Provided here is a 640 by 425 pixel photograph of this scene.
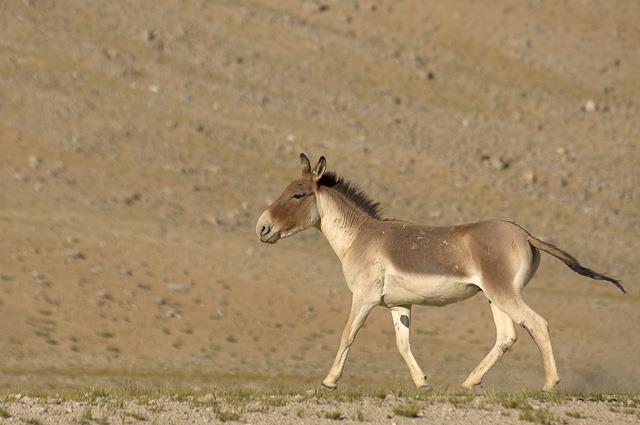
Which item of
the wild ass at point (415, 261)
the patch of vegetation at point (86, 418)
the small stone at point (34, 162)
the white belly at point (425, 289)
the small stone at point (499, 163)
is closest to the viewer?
the patch of vegetation at point (86, 418)

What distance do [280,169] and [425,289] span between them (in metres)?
22.3

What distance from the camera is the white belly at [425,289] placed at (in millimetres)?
15844

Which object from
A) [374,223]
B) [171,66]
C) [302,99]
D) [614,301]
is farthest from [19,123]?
[374,223]

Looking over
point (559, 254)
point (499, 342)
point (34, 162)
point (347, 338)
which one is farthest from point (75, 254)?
point (559, 254)

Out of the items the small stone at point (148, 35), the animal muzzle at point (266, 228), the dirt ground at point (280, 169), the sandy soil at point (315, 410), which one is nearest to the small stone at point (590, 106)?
the dirt ground at point (280, 169)

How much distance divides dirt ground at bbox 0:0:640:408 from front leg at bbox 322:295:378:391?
6553mm

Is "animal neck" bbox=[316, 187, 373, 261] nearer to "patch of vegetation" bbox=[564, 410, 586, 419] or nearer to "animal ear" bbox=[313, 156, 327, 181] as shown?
"animal ear" bbox=[313, 156, 327, 181]

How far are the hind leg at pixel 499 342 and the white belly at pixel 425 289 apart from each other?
450mm

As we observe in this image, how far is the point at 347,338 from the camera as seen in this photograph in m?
16.0

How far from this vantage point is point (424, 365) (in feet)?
89.5

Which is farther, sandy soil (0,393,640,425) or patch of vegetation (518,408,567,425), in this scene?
patch of vegetation (518,408,567,425)

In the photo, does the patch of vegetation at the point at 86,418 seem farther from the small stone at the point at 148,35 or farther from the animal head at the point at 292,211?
the small stone at the point at 148,35

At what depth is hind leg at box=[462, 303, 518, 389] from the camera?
1609 centimetres

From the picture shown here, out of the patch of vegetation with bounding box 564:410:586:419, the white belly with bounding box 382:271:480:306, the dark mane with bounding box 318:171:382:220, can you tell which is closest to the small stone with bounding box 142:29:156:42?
the dark mane with bounding box 318:171:382:220
